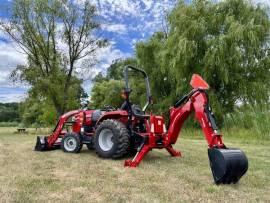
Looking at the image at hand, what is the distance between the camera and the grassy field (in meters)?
3.88

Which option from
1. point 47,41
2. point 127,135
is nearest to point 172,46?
point 47,41

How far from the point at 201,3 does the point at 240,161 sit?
14490 millimetres

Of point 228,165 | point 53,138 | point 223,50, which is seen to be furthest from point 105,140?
point 223,50

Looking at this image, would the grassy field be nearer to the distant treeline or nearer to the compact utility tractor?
the compact utility tractor

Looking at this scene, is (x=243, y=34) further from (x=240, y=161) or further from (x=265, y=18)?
(x=240, y=161)

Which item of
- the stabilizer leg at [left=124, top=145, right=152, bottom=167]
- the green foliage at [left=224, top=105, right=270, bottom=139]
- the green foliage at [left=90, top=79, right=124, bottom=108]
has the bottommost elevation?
the stabilizer leg at [left=124, top=145, right=152, bottom=167]

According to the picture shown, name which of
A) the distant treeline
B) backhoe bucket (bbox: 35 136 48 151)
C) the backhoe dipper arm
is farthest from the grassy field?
the distant treeline

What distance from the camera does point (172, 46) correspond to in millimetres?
17641

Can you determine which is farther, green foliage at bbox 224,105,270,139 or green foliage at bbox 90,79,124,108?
green foliage at bbox 90,79,124,108

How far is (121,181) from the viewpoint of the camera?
15.5ft

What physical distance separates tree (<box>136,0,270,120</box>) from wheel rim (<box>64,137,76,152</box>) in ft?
31.9

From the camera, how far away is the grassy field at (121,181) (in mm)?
3875

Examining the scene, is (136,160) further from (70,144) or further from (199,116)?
(70,144)

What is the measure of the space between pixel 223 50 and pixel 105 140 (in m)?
10.4
